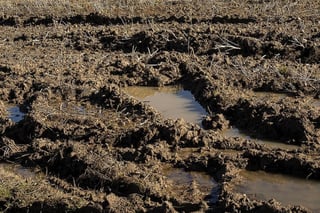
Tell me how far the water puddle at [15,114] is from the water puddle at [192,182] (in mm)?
3168

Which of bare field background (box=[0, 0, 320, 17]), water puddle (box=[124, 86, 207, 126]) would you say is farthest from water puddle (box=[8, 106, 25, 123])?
bare field background (box=[0, 0, 320, 17])

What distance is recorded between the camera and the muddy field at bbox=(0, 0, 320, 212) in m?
6.41

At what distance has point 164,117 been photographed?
877 centimetres

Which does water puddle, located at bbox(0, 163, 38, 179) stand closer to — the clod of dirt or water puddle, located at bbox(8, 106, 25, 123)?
water puddle, located at bbox(8, 106, 25, 123)

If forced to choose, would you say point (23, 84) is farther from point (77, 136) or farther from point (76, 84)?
point (77, 136)

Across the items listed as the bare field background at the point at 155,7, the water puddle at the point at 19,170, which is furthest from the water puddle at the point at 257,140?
the bare field background at the point at 155,7

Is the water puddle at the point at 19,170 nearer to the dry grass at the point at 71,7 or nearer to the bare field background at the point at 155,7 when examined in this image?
the bare field background at the point at 155,7

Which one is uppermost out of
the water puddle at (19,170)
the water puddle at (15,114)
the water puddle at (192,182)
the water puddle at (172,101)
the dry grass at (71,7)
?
the dry grass at (71,7)

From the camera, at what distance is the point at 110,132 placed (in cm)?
783

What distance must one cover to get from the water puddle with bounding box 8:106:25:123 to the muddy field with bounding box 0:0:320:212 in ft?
0.05

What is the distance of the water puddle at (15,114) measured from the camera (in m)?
9.08

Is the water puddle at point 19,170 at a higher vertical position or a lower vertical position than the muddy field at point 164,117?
lower

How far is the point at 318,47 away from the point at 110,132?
4.79m

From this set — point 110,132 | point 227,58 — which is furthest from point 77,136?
point 227,58
